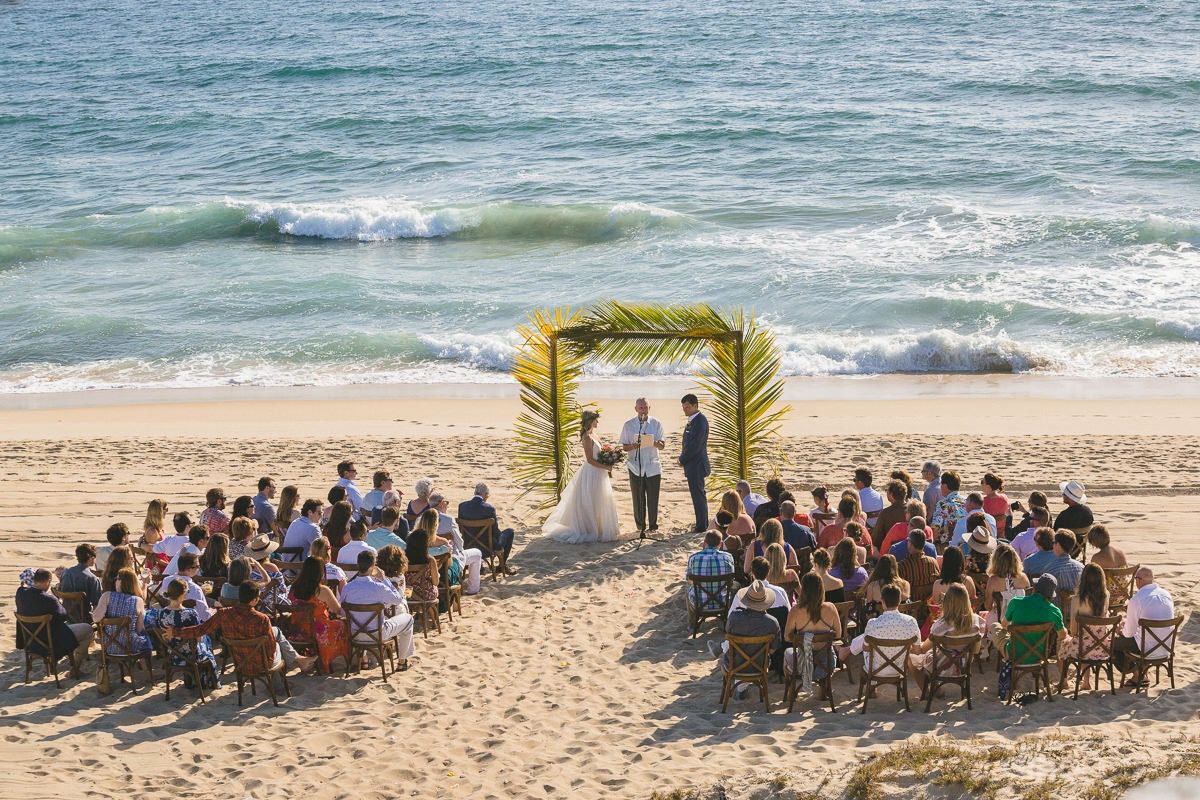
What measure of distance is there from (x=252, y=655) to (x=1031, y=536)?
659cm

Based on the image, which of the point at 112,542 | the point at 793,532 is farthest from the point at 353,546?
the point at 793,532

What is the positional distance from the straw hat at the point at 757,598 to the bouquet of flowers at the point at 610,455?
4113 millimetres

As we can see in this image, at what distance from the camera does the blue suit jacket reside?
44.7ft

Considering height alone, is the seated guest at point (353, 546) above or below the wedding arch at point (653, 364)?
below

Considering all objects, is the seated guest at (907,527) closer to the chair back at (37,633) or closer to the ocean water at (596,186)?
the chair back at (37,633)

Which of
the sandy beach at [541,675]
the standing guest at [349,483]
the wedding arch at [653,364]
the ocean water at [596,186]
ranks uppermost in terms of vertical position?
the ocean water at [596,186]

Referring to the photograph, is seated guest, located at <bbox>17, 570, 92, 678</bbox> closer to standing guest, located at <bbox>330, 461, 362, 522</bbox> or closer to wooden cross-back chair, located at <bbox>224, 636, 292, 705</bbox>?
wooden cross-back chair, located at <bbox>224, 636, 292, 705</bbox>

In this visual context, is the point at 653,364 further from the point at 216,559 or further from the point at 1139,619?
the point at 1139,619

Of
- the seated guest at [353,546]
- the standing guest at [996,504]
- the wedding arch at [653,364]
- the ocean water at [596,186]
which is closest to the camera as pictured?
the seated guest at [353,546]

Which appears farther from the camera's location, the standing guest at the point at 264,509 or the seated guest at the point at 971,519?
the standing guest at the point at 264,509

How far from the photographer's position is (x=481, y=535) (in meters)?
12.7

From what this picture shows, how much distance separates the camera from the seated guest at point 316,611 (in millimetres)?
10070

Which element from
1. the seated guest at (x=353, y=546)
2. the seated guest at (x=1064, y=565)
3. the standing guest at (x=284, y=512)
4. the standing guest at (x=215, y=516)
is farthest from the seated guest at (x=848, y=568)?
the standing guest at (x=215, y=516)

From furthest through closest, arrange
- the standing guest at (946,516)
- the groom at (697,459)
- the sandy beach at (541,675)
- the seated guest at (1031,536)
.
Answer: the groom at (697,459) < the standing guest at (946,516) < the seated guest at (1031,536) < the sandy beach at (541,675)
